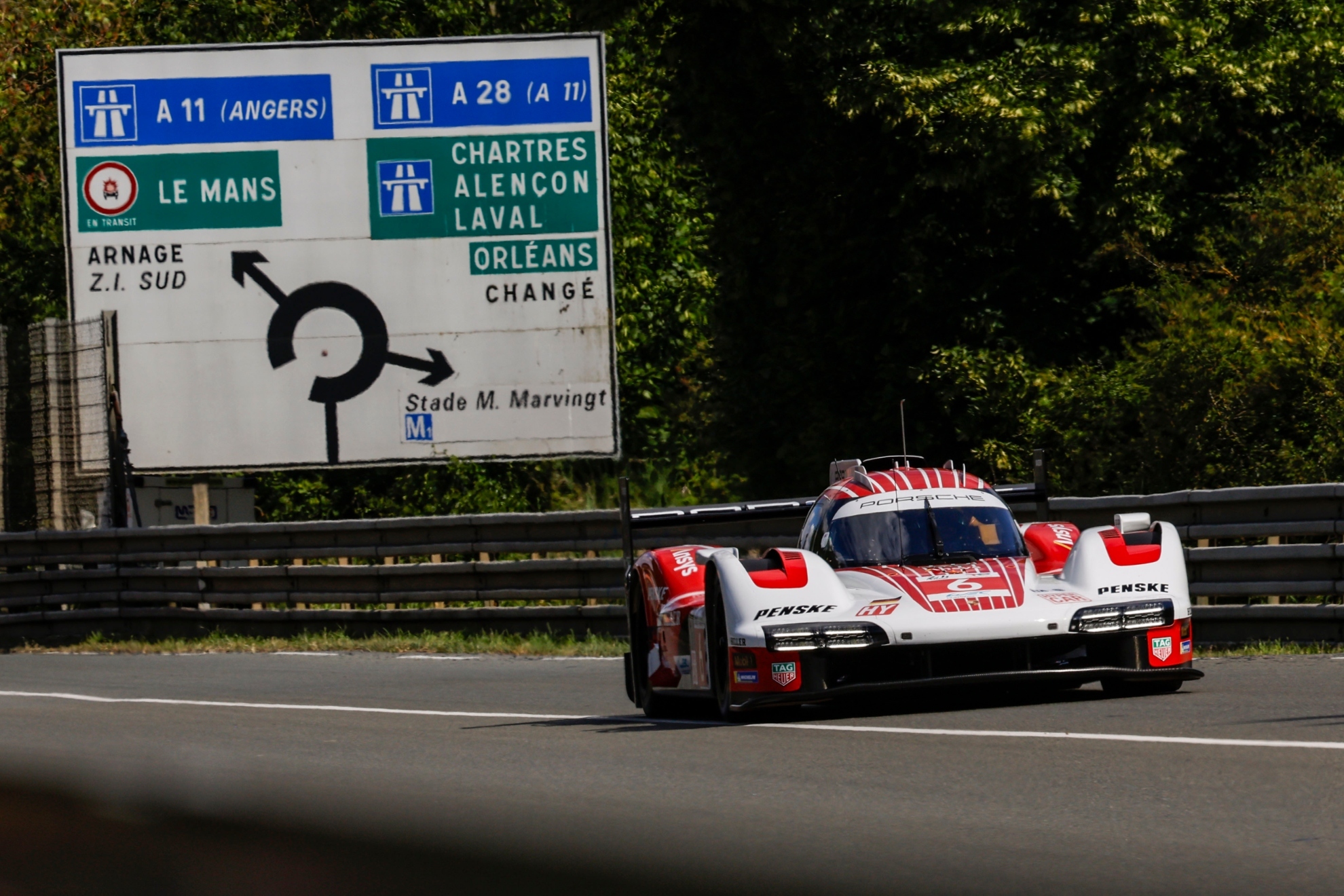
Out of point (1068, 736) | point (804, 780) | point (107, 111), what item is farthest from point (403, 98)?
point (804, 780)

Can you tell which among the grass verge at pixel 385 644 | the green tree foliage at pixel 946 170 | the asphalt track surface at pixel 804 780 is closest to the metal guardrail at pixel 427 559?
the grass verge at pixel 385 644

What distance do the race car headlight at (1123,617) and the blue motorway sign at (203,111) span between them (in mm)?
15049

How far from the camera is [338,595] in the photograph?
19.6 meters

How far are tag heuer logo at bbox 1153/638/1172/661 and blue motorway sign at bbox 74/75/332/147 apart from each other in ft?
49.4

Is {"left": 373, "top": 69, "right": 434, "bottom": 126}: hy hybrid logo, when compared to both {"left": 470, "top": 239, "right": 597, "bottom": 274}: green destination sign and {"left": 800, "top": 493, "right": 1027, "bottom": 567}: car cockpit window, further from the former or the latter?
{"left": 800, "top": 493, "right": 1027, "bottom": 567}: car cockpit window

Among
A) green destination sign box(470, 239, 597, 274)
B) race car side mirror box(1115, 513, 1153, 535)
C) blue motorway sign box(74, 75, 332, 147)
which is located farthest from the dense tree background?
race car side mirror box(1115, 513, 1153, 535)

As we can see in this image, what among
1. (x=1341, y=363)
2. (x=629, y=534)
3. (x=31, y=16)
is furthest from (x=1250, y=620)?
(x=31, y=16)

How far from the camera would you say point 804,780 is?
306 inches

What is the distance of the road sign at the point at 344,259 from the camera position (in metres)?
22.9

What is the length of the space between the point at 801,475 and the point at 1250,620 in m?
13.6

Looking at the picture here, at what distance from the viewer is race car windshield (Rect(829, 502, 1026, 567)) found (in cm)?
1055

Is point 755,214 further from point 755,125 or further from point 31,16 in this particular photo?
point 31,16

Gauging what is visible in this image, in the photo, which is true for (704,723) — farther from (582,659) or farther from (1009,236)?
(1009,236)

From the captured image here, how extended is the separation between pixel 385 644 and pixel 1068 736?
10774 millimetres
